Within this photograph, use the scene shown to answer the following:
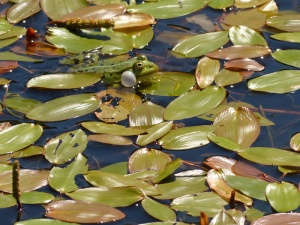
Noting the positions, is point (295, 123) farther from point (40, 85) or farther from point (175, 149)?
point (40, 85)

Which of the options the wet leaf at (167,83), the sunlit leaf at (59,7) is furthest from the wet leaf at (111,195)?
the sunlit leaf at (59,7)

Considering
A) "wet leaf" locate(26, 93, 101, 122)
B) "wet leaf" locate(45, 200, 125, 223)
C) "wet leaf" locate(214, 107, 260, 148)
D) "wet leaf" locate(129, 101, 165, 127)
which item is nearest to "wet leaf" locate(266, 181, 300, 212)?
"wet leaf" locate(214, 107, 260, 148)

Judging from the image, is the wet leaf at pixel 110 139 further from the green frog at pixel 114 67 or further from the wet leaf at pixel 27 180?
the green frog at pixel 114 67

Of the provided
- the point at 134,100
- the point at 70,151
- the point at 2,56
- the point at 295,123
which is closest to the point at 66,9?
the point at 2,56

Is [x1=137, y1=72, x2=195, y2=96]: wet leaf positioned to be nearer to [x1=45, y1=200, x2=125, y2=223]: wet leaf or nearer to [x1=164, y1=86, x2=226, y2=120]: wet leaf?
[x1=164, y1=86, x2=226, y2=120]: wet leaf

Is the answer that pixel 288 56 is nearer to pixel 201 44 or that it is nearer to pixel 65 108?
pixel 201 44

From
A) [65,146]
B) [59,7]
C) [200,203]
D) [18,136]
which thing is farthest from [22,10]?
[200,203]
